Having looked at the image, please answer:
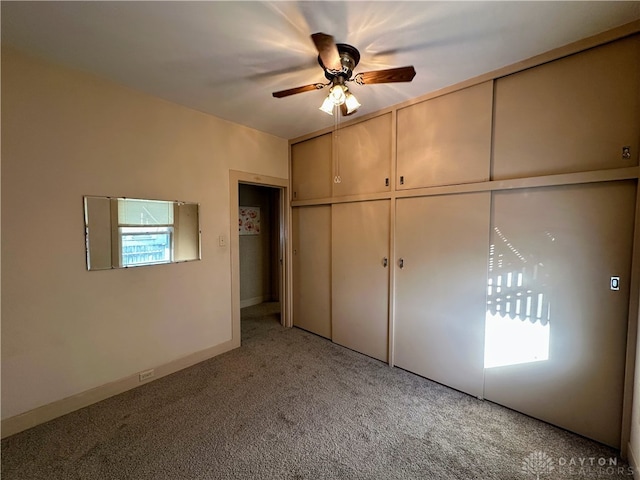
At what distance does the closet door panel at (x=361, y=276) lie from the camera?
270 cm

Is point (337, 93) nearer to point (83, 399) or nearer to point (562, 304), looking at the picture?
point (562, 304)

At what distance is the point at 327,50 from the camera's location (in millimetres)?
1419

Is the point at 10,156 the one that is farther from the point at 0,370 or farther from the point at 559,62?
the point at 559,62

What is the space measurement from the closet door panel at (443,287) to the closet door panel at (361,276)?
170 millimetres

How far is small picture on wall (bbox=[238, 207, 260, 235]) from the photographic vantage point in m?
4.69

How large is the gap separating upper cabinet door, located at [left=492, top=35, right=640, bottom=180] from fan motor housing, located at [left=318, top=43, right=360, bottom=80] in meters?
1.17

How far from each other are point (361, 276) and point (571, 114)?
6.81 ft

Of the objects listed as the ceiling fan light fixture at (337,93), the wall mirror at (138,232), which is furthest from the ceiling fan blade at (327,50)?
the wall mirror at (138,232)

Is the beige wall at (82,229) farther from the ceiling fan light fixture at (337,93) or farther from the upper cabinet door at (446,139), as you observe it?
the upper cabinet door at (446,139)

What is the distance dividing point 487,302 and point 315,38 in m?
2.17

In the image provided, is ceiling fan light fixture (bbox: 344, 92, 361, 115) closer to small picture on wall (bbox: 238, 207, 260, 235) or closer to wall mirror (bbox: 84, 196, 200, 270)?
wall mirror (bbox: 84, 196, 200, 270)

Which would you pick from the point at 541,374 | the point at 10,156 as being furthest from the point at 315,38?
the point at 541,374

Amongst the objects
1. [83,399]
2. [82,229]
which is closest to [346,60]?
[82,229]

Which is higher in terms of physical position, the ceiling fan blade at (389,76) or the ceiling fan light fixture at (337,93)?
the ceiling fan blade at (389,76)
